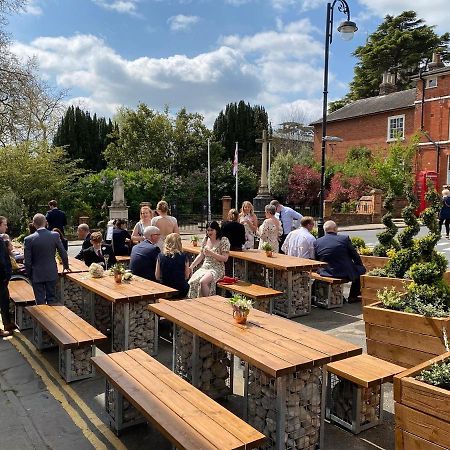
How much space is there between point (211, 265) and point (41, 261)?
261 centimetres

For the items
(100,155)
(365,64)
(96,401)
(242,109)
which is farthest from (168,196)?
(365,64)

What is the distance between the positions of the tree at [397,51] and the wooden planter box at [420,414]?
46427mm

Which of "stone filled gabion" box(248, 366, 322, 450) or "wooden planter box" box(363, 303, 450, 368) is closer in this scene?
"stone filled gabion" box(248, 366, 322, 450)

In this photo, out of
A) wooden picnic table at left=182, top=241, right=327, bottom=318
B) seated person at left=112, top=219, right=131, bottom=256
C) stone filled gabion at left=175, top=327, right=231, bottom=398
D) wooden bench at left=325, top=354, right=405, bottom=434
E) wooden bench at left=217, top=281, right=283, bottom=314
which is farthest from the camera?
seated person at left=112, top=219, right=131, bottom=256

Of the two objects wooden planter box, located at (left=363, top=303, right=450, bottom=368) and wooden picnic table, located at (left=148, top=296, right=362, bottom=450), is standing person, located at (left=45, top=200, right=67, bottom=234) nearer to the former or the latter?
wooden picnic table, located at (left=148, top=296, right=362, bottom=450)

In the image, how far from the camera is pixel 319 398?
3822 millimetres

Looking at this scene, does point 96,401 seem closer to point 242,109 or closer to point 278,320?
point 278,320

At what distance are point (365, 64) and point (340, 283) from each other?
150 ft

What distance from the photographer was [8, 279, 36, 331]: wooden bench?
22.6 feet

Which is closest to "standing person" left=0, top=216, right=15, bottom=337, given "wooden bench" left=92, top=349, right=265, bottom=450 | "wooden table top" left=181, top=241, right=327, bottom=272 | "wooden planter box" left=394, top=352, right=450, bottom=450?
"wooden bench" left=92, top=349, right=265, bottom=450

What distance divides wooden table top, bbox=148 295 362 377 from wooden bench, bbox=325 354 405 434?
14.3 inches

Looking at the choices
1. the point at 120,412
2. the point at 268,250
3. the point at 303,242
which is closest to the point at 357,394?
the point at 120,412

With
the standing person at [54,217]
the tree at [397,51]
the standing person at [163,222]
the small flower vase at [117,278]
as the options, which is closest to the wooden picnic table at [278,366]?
the small flower vase at [117,278]

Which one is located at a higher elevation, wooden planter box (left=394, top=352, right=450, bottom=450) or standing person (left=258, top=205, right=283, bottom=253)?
standing person (left=258, top=205, right=283, bottom=253)
